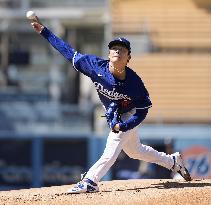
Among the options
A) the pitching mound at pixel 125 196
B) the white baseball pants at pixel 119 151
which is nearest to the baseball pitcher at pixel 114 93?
the white baseball pants at pixel 119 151

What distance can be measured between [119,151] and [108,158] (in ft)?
0.43

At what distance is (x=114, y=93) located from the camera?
691cm

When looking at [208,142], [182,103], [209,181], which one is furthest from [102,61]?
[182,103]

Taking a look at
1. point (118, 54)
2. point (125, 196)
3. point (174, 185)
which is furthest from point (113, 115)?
point (174, 185)

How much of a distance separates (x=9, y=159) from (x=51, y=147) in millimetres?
940

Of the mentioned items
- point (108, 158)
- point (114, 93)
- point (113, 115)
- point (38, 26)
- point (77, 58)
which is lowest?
point (108, 158)

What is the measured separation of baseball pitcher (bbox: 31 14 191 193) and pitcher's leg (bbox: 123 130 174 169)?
0.11 m

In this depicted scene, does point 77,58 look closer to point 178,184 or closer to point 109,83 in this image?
point 109,83

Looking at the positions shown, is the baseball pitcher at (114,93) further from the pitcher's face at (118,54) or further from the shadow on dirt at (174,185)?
the shadow on dirt at (174,185)

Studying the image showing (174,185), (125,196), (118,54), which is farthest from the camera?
(174,185)

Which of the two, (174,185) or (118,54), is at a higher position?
(118,54)

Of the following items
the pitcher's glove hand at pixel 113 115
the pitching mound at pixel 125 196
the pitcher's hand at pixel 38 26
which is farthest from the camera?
the pitcher's hand at pixel 38 26

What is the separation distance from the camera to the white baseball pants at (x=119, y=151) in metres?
6.94

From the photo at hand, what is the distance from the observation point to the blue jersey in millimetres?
6879
